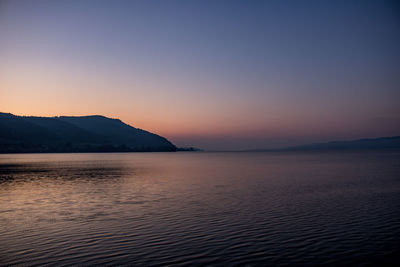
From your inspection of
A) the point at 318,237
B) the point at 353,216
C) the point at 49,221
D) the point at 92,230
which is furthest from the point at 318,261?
the point at 49,221

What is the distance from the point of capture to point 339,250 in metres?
18.2

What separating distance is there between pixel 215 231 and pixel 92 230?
31.4 feet

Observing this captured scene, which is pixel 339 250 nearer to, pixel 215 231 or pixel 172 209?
pixel 215 231

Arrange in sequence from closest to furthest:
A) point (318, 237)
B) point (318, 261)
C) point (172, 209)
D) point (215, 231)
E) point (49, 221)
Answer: point (318, 261), point (318, 237), point (215, 231), point (49, 221), point (172, 209)

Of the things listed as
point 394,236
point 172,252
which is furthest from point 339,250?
point 172,252

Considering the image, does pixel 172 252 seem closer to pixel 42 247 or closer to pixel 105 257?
pixel 105 257

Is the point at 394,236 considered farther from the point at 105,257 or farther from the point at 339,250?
the point at 105,257

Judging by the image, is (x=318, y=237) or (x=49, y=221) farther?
(x=49, y=221)

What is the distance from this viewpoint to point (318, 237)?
21062 millimetres

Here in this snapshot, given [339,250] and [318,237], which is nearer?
[339,250]

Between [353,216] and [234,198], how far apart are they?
15.0 meters

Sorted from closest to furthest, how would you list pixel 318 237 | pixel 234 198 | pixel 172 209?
pixel 318 237
pixel 172 209
pixel 234 198

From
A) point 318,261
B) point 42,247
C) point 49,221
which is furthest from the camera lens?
point 49,221

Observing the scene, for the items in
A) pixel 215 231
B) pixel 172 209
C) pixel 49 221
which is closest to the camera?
pixel 215 231
